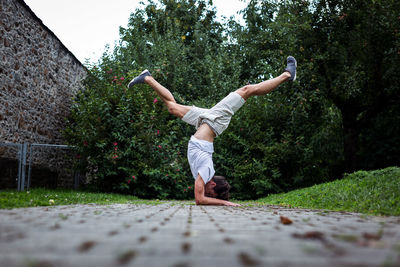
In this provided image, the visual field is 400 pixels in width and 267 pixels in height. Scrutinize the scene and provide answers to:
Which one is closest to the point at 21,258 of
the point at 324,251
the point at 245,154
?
the point at 324,251

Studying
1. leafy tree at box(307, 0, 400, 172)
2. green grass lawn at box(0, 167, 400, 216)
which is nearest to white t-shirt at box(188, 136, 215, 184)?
green grass lawn at box(0, 167, 400, 216)

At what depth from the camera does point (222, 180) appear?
6.04 metres

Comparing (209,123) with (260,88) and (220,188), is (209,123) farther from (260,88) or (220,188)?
(220,188)

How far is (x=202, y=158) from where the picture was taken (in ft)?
18.1

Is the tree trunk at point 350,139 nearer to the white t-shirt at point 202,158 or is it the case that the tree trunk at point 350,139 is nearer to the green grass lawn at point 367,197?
the green grass lawn at point 367,197

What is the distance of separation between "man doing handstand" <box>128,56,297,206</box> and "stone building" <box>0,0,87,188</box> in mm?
4190

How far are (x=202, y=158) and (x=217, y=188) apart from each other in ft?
2.39

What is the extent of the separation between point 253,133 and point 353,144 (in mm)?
3172

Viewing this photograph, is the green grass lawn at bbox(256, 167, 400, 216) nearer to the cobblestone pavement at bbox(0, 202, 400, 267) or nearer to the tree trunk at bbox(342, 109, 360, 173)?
the cobblestone pavement at bbox(0, 202, 400, 267)

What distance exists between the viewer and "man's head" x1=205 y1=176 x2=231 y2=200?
579 cm

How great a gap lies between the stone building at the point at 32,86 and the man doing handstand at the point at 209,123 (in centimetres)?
419

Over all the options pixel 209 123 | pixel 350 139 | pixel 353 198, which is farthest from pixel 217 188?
pixel 350 139

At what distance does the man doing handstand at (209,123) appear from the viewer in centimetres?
548

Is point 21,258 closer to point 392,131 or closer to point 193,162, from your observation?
point 193,162
